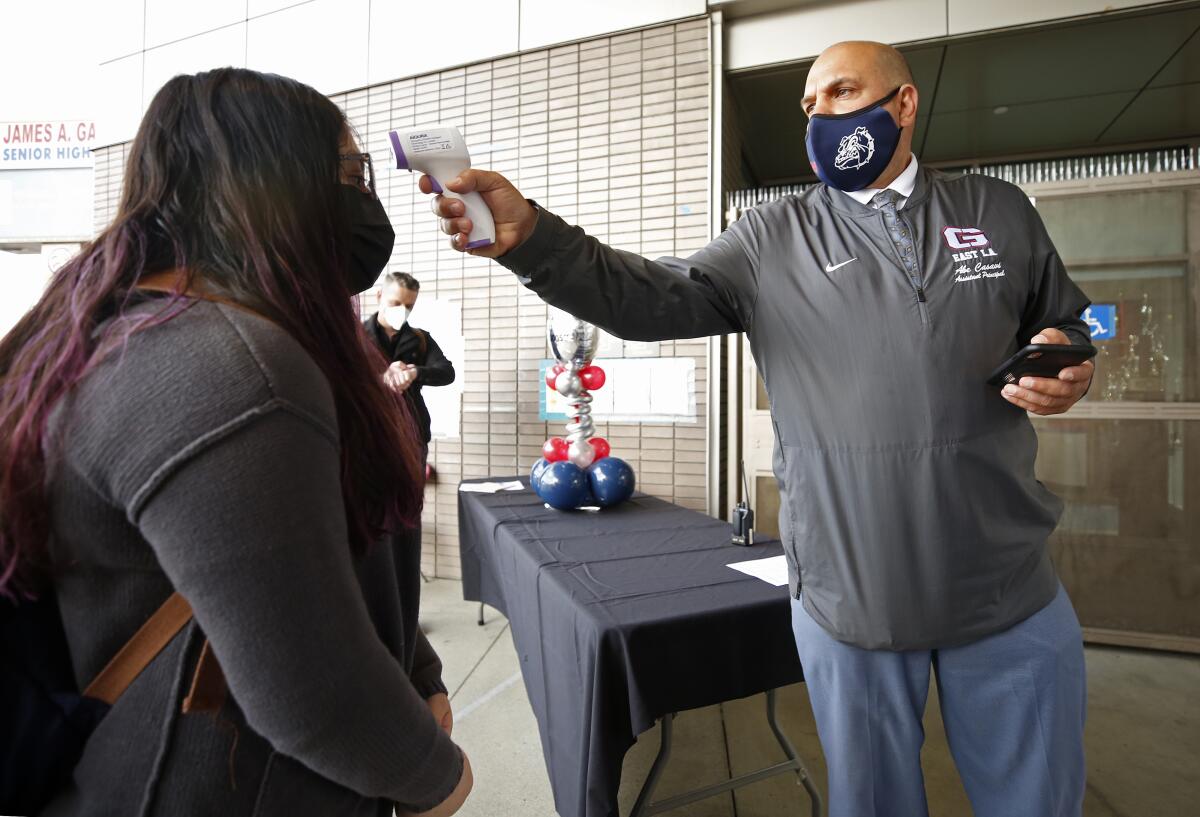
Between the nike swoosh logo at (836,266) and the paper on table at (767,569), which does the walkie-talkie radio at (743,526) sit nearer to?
the paper on table at (767,569)

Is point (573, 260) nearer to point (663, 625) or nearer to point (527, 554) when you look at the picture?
point (663, 625)

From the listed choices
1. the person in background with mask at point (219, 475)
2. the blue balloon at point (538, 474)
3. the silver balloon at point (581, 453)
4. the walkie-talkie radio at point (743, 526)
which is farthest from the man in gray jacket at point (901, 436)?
the silver balloon at point (581, 453)

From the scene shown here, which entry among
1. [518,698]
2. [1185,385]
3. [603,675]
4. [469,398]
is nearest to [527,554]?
[603,675]

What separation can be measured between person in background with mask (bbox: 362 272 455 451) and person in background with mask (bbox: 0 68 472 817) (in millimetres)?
2437

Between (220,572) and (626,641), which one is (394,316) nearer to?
(626,641)

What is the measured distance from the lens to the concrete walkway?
1898 millimetres

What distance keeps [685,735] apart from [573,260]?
6.30 ft

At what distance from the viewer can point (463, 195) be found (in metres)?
0.88

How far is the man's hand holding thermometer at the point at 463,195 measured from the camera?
81 cm

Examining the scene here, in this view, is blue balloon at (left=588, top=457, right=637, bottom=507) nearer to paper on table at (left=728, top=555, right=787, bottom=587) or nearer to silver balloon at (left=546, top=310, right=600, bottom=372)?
silver balloon at (left=546, top=310, right=600, bottom=372)

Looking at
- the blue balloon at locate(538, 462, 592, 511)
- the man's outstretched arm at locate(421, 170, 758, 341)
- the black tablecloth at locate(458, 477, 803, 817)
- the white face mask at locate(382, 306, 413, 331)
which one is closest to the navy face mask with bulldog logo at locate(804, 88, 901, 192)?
the man's outstretched arm at locate(421, 170, 758, 341)

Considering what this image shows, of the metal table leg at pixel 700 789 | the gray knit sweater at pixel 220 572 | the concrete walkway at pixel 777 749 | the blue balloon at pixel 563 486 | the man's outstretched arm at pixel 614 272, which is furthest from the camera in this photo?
the blue balloon at pixel 563 486

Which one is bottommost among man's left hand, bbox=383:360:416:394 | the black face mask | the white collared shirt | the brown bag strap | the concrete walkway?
the concrete walkway

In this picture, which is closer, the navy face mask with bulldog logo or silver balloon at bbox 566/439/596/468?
the navy face mask with bulldog logo
